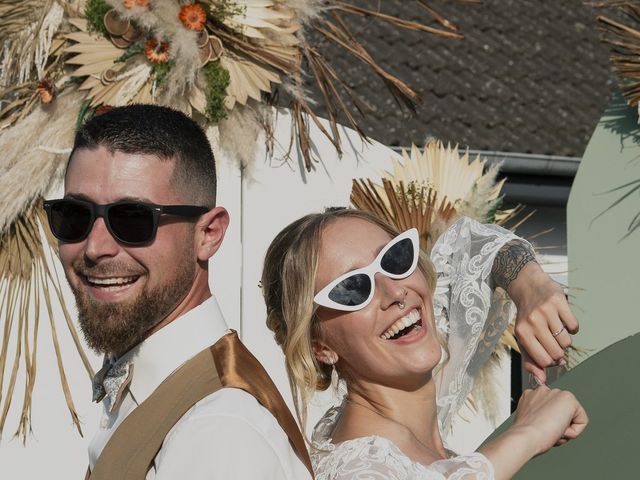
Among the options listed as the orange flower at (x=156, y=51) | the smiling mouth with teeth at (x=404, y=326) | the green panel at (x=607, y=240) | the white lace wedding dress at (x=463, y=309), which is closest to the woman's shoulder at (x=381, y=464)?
the white lace wedding dress at (x=463, y=309)

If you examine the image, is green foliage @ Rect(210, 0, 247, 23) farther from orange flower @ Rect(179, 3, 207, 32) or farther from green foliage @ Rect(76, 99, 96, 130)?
green foliage @ Rect(76, 99, 96, 130)

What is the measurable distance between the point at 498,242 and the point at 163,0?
129 cm

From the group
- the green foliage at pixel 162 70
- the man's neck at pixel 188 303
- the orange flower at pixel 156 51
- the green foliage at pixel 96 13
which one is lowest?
the man's neck at pixel 188 303

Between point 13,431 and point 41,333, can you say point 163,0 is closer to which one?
point 41,333

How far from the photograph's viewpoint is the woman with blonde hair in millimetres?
2311

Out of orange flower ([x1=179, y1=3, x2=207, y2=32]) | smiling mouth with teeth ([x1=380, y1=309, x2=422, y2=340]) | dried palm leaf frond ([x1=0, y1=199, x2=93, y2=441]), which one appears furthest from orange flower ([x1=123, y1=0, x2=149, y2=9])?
smiling mouth with teeth ([x1=380, y1=309, x2=422, y2=340])

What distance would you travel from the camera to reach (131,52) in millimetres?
3449

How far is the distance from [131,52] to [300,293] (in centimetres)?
124

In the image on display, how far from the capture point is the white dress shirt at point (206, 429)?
1.66 metres

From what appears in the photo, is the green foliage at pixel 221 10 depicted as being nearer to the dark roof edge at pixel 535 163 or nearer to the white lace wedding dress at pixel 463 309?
the white lace wedding dress at pixel 463 309

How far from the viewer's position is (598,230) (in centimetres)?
411

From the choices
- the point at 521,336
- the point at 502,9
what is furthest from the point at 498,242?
the point at 502,9

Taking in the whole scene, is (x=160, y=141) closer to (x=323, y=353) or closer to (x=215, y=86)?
(x=323, y=353)

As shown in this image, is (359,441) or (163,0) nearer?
(359,441)
